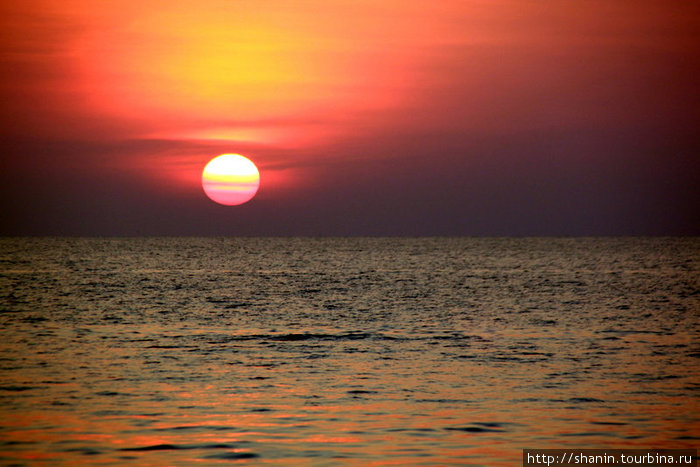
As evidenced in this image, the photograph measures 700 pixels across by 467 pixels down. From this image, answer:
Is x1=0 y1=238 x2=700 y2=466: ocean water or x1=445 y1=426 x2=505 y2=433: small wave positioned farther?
x1=445 y1=426 x2=505 y2=433: small wave

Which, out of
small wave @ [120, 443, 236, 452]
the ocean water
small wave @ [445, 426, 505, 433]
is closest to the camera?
small wave @ [120, 443, 236, 452]

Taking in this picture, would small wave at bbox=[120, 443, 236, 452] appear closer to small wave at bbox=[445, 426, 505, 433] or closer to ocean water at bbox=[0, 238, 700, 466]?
ocean water at bbox=[0, 238, 700, 466]

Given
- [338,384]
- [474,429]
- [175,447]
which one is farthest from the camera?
[338,384]

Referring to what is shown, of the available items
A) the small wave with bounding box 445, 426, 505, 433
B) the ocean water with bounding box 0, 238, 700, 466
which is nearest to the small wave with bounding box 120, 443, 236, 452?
the ocean water with bounding box 0, 238, 700, 466

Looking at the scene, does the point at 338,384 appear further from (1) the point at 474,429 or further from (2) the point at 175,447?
(2) the point at 175,447

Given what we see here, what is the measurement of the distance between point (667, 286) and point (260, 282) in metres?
38.2

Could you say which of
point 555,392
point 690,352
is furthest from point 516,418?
point 690,352

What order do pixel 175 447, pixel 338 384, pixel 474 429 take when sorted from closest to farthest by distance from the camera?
pixel 175 447 → pixel 474 429 → pixel 338 384

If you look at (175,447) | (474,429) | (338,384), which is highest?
(338,384)

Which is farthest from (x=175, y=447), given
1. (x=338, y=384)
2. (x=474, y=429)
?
(x=338, y=384)

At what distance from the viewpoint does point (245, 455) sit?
1556 cm

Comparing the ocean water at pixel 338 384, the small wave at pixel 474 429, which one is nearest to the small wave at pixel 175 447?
the ocean water at pixel 338 384

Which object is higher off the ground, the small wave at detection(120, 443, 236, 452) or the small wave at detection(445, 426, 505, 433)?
the small wave at detection(445, 426, 505, 433)

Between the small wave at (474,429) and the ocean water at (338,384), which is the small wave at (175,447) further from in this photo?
the small wave at (474,429)
